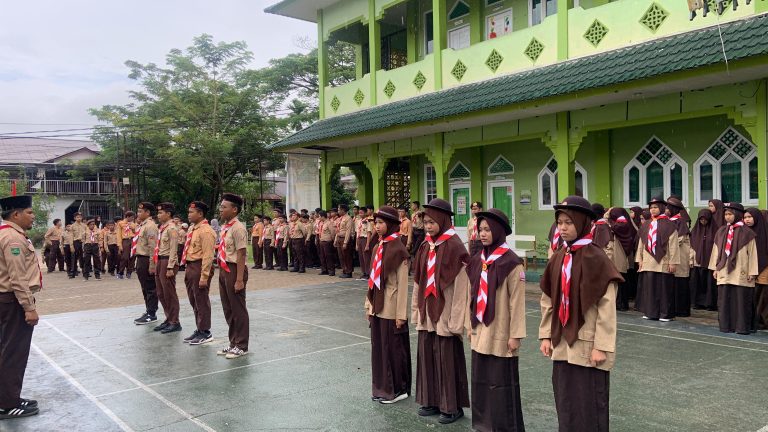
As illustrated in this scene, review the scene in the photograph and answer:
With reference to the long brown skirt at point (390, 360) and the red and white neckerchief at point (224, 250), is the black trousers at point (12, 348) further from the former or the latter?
the long brown skirt at point (390, 360)

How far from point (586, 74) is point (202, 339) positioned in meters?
8.14

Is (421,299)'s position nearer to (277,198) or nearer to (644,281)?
(644,281)

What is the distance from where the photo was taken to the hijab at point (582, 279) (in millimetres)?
3695

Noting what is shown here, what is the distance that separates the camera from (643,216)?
34.2 ft

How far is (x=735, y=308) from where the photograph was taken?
8.23m

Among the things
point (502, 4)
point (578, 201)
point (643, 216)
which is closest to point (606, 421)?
point (578, 201)

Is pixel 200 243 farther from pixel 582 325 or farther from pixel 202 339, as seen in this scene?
pixel 582 325

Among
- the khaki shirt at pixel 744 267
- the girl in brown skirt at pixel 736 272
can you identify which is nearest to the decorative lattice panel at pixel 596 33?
the girl in brown skirt at pixel 736 272

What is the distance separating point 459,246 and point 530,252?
10.6m

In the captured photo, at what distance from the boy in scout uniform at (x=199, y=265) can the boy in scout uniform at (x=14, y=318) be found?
2642mm

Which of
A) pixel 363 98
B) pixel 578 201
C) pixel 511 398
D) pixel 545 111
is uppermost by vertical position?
pixel 363 98

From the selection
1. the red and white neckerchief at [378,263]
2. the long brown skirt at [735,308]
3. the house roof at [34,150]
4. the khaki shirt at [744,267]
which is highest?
the house roof at [34,150]

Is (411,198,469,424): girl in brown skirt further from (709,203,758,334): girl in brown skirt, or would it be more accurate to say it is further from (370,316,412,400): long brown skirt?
(709,203,758,334): girl in brown skirt

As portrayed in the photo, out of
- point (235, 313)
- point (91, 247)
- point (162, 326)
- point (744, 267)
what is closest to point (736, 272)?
point (744, 267)
